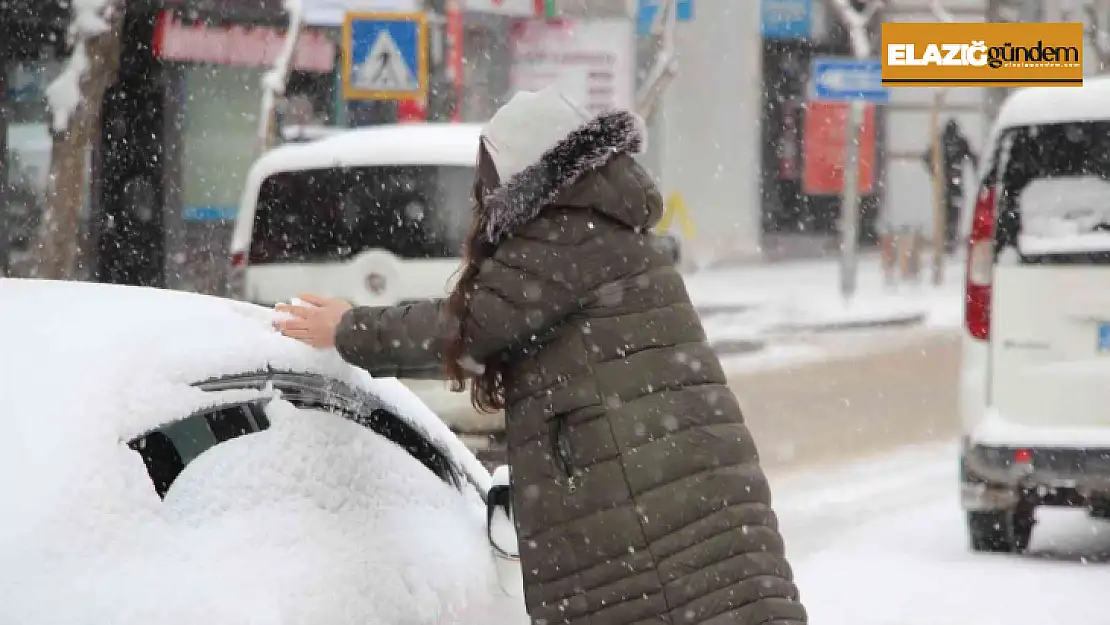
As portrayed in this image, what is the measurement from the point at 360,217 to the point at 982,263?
9.86ft

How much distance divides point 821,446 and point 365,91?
513 cm

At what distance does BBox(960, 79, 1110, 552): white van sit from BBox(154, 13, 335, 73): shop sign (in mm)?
12691

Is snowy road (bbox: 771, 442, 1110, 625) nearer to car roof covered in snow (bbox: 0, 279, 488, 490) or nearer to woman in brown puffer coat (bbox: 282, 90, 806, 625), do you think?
woman in brown puffer coat (bbox: 282, 90, 806, 625)

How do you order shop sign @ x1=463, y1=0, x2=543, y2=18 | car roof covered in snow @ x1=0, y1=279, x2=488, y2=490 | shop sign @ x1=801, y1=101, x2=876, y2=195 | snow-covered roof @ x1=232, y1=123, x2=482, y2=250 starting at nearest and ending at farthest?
car roof covered in snow @ x1=0, y1=279, x2=488, y2=490 < snow-covered roof @ x1=232, y1=123, x2=482, y2=250 < shop sign @ x1=463, y1=0, x2=543, y2=18 < shop sign @ x1=801, y1=101, x2=876, y2=195

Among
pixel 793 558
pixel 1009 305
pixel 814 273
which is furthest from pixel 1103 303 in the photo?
pixel 814 273

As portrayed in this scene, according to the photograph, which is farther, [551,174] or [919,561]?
[919,561]

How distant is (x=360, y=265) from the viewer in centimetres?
891

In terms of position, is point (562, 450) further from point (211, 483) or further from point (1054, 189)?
point (1054, 189)

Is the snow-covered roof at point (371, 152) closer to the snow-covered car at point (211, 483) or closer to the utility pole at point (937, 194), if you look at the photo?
the snow-covered car at point (211, 483)

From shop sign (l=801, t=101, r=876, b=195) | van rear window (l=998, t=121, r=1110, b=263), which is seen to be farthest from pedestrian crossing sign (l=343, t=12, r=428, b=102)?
shop sign (l=801, t=101, r=876, b=195)

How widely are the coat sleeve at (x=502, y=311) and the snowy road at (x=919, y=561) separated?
12.1ft

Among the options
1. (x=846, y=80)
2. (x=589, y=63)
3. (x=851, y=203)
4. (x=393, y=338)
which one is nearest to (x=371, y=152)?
(x=393, y=338)

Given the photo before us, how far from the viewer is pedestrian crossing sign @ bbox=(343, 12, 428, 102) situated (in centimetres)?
1538

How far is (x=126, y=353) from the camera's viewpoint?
287 cm
